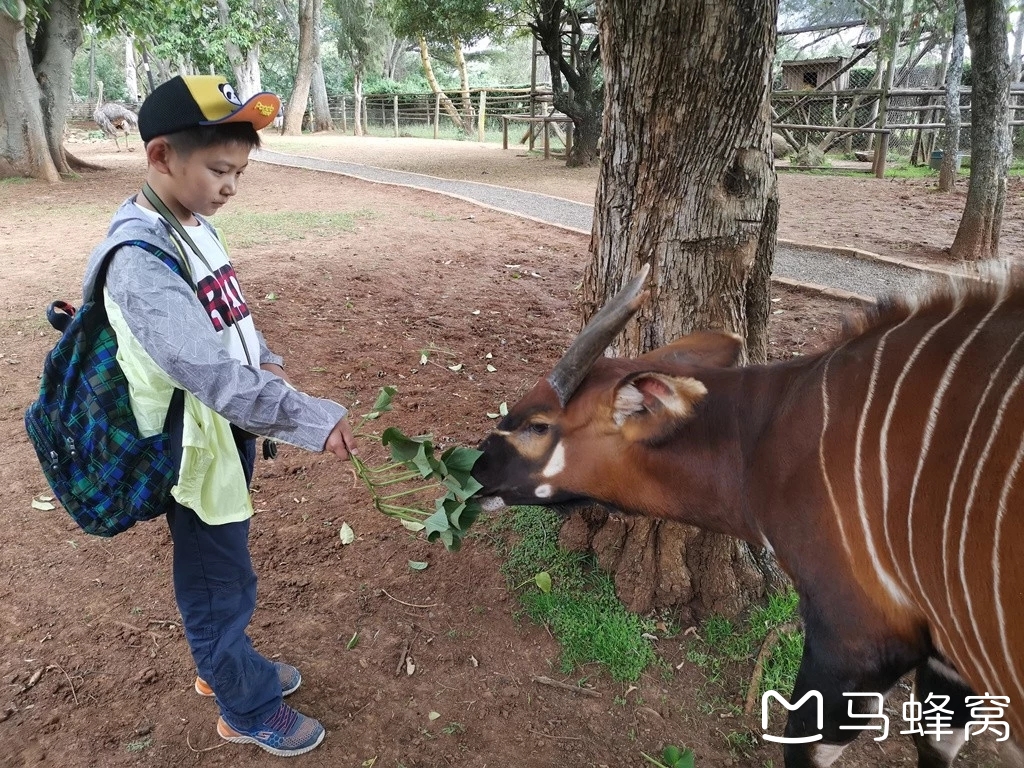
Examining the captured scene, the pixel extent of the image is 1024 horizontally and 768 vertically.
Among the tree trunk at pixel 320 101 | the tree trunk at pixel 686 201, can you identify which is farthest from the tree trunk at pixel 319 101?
→ the tree trunk at pixel 686 201

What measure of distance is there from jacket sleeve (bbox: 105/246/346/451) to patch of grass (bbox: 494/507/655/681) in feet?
5.10

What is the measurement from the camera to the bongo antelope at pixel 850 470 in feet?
5.79

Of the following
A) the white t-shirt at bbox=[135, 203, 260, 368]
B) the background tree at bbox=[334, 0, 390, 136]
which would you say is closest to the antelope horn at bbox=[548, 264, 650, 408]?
the white t-shirt at bbox=[135, 203, 260, 368]

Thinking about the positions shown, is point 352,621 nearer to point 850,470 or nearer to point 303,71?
point 850,470

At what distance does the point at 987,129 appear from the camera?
26.2 ft

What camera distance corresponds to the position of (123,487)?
86.5 inches

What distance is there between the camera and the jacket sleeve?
198cm

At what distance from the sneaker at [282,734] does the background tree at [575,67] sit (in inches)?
639

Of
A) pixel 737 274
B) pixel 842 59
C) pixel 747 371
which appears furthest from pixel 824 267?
pixel 842 59

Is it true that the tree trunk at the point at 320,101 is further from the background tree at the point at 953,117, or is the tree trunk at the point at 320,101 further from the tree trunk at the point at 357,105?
the background tree at the point at 953,117

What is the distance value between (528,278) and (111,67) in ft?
220

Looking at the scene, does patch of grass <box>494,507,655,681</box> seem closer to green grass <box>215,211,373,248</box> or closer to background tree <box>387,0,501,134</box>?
green grass <box>215,211,373,248</box>

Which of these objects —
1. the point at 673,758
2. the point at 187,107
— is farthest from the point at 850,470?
the point at 187,107

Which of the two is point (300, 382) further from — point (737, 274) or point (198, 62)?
point (198, 62)
